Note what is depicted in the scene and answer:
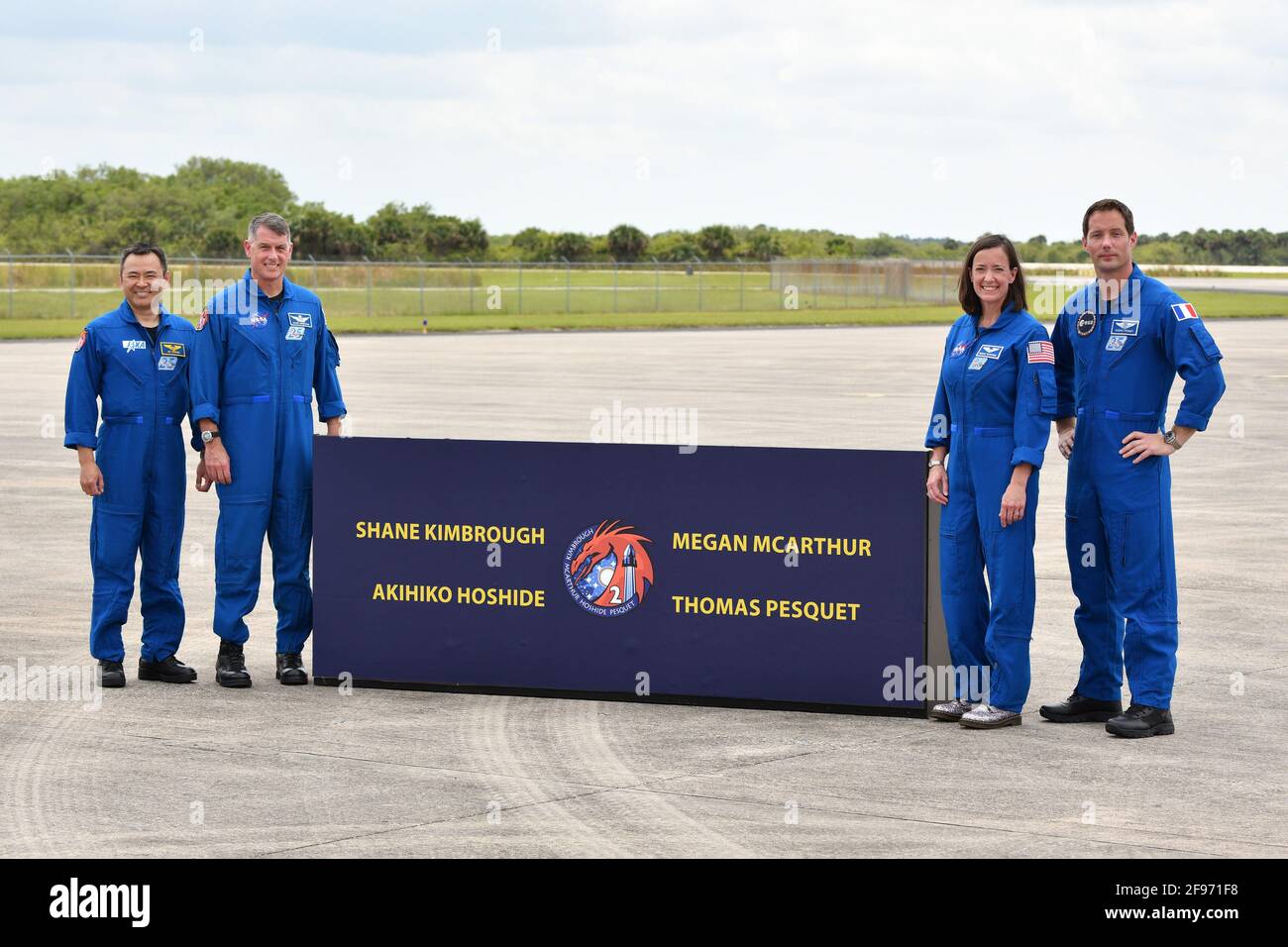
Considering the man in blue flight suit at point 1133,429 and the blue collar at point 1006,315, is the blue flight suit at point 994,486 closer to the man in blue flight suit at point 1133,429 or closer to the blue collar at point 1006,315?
the blue collar at point 1006,315

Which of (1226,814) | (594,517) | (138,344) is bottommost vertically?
(1226,814)

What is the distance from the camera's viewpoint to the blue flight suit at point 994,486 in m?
7.92

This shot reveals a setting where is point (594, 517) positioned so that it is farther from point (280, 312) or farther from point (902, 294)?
point (902, 294)

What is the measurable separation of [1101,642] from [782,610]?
146 centimetres

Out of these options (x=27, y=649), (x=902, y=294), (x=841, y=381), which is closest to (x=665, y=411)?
(x=841, y=381)

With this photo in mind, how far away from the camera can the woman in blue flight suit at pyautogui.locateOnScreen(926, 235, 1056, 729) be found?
7922 millimetres

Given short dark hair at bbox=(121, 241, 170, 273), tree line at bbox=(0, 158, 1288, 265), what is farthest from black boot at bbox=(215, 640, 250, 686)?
tree line at bbox=(0, 158, 1288, 265)

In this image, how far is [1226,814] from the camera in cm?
659

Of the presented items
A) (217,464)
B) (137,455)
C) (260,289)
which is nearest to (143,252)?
(260,289)

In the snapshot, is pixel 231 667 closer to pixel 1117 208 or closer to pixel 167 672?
pixel 167 672

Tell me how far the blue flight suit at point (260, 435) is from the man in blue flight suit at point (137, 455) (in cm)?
24

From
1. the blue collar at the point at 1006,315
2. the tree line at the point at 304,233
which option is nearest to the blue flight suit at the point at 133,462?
the blue collar at the point at 1006,315

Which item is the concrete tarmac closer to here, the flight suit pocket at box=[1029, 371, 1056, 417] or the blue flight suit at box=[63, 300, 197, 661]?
the blue flight suit at box=[63, 300, 197, 661]
